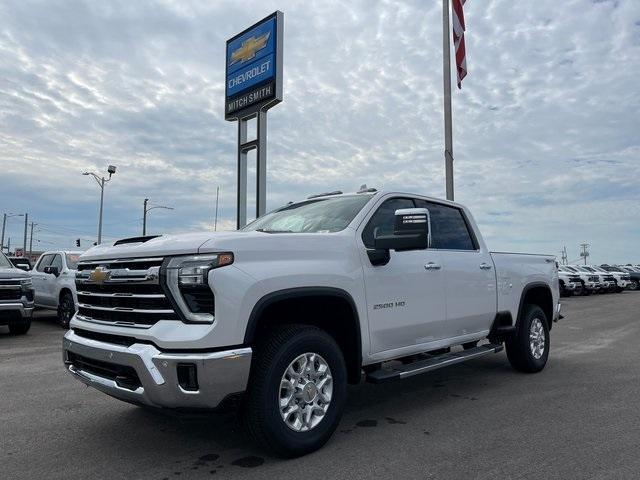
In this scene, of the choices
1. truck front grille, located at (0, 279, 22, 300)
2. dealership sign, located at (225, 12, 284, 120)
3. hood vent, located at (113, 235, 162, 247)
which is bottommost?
truck front grille, located at (0, 279, 22, 300)

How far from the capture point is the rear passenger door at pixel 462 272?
211 inches

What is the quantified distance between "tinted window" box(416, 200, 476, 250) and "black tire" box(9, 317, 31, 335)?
868cm

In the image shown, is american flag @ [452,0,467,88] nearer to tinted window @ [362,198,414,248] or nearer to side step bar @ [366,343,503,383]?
side step bar @ [366,343,503,383]

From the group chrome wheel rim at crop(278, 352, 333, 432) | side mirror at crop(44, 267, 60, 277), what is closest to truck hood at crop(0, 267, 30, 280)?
side mirror at crop(44, 267, 60, 277)

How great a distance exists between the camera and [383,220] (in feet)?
16.0

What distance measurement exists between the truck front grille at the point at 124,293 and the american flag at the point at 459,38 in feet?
43.9

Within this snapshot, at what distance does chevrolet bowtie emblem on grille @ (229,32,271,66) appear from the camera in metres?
16.3

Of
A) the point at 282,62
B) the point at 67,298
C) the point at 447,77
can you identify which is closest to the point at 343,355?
the point at 67,298

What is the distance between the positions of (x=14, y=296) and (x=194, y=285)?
8.45 m

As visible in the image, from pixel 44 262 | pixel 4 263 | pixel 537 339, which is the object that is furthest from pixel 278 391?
pixel 44 262

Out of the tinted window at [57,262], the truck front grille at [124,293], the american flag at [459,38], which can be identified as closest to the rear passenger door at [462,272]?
the truck front grille at [124,293]

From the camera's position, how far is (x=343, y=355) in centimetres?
433

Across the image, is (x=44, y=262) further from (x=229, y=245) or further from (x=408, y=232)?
(x=408, y=232)

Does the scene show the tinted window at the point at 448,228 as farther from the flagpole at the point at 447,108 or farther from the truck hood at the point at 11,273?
the truck hood at the point at 11,273
